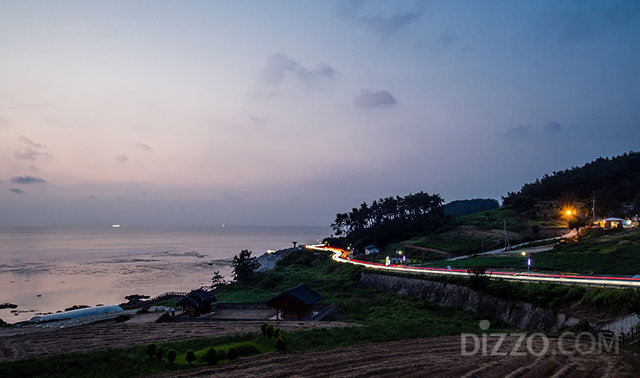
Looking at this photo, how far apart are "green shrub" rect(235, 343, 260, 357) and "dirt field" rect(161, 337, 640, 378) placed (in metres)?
0.97

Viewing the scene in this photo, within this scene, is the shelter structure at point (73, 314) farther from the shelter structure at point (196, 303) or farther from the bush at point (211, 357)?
the bush at point (211, 357)

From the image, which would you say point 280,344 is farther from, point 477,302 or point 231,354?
point 477,302

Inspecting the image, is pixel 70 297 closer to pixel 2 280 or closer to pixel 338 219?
pixel 2 280

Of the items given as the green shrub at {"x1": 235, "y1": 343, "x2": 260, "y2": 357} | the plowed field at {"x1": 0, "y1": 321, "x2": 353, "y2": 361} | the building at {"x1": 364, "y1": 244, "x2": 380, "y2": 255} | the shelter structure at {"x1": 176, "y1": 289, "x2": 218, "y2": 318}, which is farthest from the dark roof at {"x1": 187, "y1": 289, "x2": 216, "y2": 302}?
the building at {"x1": 364, "y1": 244, "x2": 380, "y2": 255}

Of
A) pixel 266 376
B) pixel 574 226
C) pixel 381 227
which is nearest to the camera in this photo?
pixel 266 376

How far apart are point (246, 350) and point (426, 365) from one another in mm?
8520

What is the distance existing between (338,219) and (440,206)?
Answer: 90.2ft

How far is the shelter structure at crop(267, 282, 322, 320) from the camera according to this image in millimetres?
32469

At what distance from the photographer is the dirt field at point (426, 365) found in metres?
14.4

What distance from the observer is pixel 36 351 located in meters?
24.2

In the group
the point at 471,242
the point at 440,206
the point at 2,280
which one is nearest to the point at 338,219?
the point at 440,206

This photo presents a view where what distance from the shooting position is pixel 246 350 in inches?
720

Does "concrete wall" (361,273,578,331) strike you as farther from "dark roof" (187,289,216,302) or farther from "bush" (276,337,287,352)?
"dark roof" (187,289,216,302)

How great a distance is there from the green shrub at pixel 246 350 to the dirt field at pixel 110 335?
21.5 feet
